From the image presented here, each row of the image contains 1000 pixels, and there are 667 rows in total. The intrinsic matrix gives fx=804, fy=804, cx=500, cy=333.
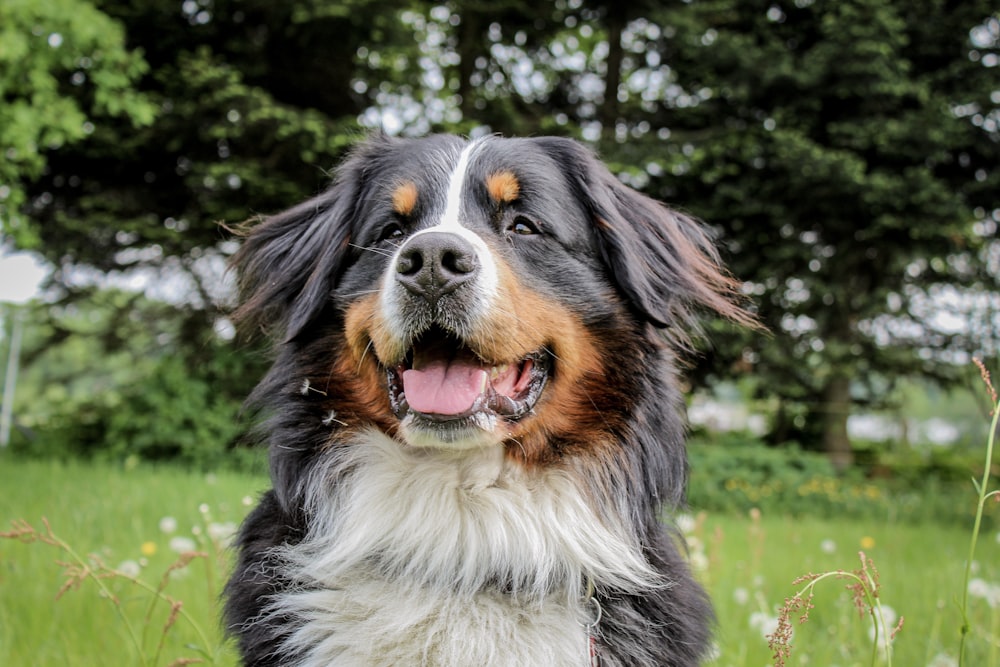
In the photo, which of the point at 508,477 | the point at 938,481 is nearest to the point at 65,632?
the point at 508,477

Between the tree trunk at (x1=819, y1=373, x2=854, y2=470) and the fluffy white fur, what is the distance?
34.3 ft

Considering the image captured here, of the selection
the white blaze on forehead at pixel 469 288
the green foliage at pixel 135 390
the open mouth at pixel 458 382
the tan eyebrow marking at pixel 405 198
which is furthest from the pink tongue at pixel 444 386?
the green foliage at pixel 135 390

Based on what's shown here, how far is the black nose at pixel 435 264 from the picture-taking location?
2.19 meters

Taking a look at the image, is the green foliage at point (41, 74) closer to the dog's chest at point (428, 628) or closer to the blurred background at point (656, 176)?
the blurred background at point (656, 176)

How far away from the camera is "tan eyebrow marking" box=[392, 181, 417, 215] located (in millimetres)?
2621

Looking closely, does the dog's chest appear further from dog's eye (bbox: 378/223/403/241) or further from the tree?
the tree

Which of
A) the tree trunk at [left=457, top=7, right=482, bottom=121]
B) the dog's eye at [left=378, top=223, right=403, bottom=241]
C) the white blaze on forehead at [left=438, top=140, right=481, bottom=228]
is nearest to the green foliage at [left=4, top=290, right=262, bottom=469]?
the tree trunk at [left=457, top=7, right=482, bottom=121]

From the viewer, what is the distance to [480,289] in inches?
89.5

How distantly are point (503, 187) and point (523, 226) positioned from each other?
0.14 m

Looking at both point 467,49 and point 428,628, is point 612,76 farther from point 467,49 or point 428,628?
point 428,628

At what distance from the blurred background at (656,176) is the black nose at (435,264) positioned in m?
7.87

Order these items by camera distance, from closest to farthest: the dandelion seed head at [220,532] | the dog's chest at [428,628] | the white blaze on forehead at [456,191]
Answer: the dog's chest at [428,628] < the white blaze on forehead at [456,191] < the dandelion seed head at [220,532]

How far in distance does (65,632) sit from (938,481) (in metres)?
11.7

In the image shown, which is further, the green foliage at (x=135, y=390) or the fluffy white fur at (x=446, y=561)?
the green foliage at (x=135, y=390)
